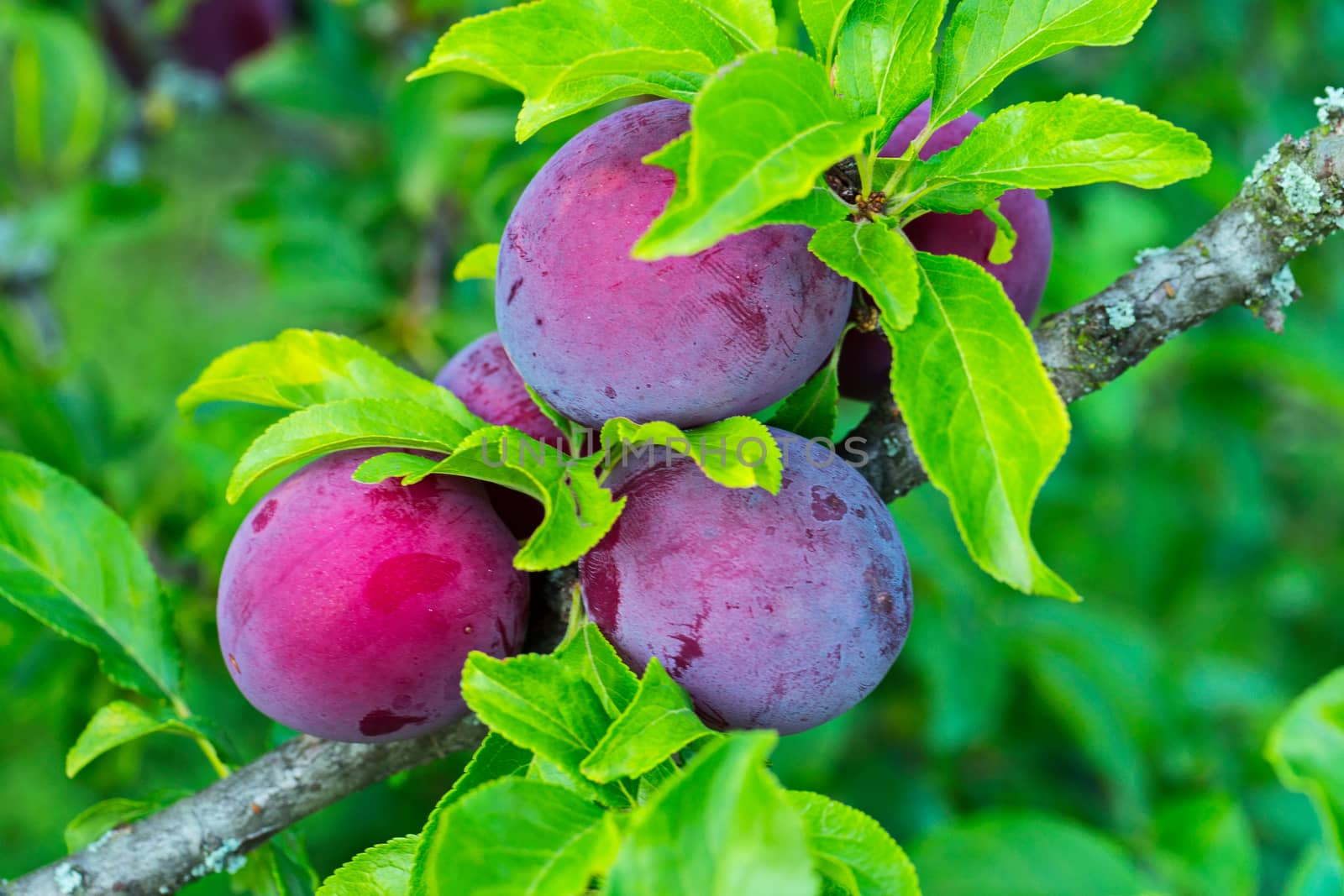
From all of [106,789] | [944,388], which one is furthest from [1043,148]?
[106,789]

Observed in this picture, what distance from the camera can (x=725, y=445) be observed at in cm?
66

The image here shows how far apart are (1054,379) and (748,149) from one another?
1.20ft

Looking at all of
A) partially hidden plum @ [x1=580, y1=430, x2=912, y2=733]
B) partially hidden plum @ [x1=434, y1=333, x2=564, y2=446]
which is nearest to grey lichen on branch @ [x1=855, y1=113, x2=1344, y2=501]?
partially hidden plum @ [x1=580, y1=430, x2=912, y2=733]

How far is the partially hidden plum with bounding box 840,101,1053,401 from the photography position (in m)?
0.79

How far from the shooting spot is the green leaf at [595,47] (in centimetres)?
61

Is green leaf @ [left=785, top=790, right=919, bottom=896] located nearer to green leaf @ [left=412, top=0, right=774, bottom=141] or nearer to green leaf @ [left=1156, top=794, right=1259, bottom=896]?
green leaf @ [left=412, top=0, right=774, bottom=141]

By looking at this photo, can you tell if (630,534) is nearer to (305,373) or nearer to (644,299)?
(644,299)

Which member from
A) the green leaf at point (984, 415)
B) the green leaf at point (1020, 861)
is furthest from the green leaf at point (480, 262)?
the green leaf at point (1020, 861)

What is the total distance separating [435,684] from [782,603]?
26 cm

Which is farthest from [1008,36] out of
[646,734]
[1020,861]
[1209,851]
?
[1209,851]

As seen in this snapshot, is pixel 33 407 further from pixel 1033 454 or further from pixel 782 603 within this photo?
pixel 1033 454

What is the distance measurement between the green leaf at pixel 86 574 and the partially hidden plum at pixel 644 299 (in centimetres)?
54

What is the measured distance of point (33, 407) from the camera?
1.40 meters

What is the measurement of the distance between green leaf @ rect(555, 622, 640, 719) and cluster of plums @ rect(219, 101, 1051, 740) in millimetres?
17
